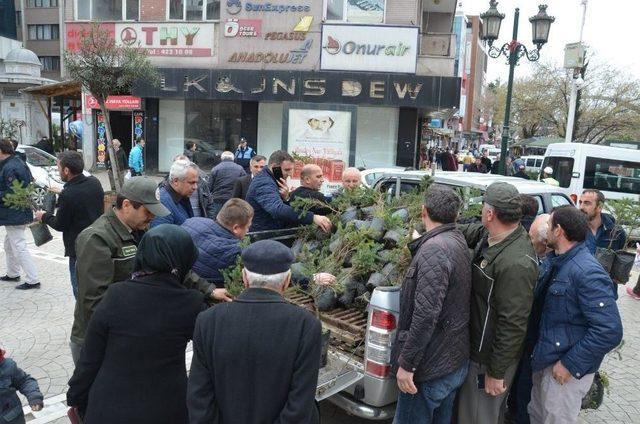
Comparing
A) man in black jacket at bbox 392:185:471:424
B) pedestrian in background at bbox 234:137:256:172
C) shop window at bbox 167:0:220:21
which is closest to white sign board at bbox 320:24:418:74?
shop window at bbox 167:0:220:21

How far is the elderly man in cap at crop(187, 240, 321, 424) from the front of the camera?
6.70ft

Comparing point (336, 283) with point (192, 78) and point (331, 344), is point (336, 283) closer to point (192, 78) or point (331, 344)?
point (331, 344)

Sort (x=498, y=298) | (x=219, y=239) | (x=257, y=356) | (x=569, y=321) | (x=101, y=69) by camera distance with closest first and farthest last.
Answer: (x=257, y=356), (x=498, y=298), (x=569, y=321), (x=219, y=239), (x=101, y=69)

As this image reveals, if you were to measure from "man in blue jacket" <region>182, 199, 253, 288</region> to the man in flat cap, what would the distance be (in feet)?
5.27

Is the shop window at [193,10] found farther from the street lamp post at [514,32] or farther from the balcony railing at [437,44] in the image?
the street lamp post at [514,32]

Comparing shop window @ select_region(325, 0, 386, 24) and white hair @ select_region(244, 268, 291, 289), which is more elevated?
shop window @ select_region(325, 0, 386, 24)

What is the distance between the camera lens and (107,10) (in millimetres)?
20328

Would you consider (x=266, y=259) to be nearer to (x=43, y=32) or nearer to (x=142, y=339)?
(x=142, y=339)

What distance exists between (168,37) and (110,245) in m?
18.1

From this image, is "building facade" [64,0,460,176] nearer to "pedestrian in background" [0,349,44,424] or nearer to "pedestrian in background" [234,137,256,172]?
"pedestrian in background" [234,137,256,172]

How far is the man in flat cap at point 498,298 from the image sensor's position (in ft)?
9.84

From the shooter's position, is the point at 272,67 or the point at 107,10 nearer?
the point at 272,67

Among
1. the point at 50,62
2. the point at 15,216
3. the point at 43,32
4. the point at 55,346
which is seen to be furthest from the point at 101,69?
the point at 43,32

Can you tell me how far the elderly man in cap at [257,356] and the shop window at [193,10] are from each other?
1896 centimetres
